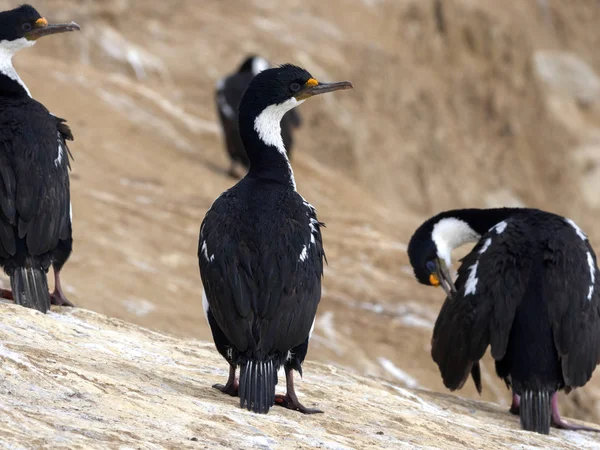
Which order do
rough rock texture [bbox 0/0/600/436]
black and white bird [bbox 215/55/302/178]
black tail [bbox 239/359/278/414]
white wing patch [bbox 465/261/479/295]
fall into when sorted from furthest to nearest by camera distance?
black and white bird [bbox 215/55/302/178]
rough rock texture [bbox 0/0/600/436]
white wing patch [bbox 465/261/479/295]
black tail [bbox 239/359/278/414]

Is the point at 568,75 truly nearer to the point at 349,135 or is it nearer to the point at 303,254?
the point at 349,135

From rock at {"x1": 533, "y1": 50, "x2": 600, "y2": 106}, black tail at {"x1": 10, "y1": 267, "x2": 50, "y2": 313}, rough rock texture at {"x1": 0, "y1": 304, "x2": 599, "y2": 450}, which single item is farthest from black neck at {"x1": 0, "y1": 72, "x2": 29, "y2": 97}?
rock at {"x1": 533, "y1": 50, "x2": 600, "y2": 106}

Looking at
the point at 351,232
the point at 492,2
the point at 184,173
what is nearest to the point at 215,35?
the point at 184,173

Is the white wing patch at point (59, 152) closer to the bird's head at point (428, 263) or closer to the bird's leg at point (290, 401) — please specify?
the bird's leg at point (290, 401)

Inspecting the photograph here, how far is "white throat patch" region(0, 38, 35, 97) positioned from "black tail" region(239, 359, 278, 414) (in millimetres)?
3321

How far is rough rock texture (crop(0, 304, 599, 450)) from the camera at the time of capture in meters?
5.14

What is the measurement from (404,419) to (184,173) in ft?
34.3

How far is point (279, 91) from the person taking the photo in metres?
6.90

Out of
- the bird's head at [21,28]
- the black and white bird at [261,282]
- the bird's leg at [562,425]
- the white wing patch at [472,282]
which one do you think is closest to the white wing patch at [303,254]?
A: the black and white bird at [261,282]

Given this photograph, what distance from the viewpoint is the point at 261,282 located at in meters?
6.08

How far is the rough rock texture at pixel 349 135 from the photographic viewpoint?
1250 centimetres

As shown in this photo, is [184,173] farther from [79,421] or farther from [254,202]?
[79,421]

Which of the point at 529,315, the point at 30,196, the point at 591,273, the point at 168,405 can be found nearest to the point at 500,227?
the point at 591,273

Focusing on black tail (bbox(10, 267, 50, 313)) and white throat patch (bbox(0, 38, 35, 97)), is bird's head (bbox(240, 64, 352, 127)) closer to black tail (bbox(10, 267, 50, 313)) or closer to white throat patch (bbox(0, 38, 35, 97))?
black tail (bbox(10, 267, 50, 313))
